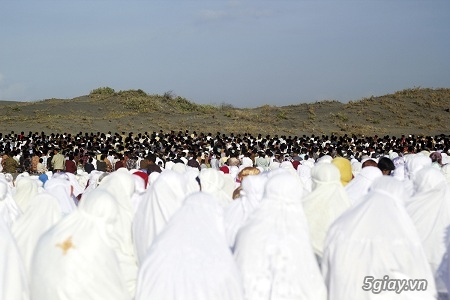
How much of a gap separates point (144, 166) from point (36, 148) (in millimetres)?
13606

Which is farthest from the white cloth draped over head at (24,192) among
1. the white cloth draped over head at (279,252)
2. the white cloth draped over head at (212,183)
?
the white cloth draped over head at (279,252)

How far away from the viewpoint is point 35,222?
7348mm

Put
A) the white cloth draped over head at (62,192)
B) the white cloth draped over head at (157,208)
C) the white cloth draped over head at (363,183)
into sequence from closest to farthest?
the white cloth draped over head at (157,208), the white cloth draped over head at (363,183), the white cloth draped over head at (62,192)

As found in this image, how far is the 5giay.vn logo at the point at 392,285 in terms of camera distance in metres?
5.84

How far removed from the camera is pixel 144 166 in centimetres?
1520

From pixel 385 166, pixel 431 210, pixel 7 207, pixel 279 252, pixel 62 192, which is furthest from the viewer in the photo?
pixel 385 166

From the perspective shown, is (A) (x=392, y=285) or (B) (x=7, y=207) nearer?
(A) (x=392, y=285)

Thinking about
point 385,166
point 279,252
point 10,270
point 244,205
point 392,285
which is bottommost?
point 392,285

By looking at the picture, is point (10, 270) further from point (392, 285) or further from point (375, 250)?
point (392, 285)

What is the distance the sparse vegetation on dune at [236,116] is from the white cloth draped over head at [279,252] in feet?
118

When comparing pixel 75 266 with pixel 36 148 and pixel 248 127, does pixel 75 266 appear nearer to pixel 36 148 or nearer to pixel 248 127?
pixel 36 148

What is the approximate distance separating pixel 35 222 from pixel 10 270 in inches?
70.7

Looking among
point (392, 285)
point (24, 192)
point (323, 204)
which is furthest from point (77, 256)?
point (24, 192)

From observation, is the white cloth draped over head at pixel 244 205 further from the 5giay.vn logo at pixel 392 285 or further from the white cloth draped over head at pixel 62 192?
the white cloth draped over head at pixel 62 192
